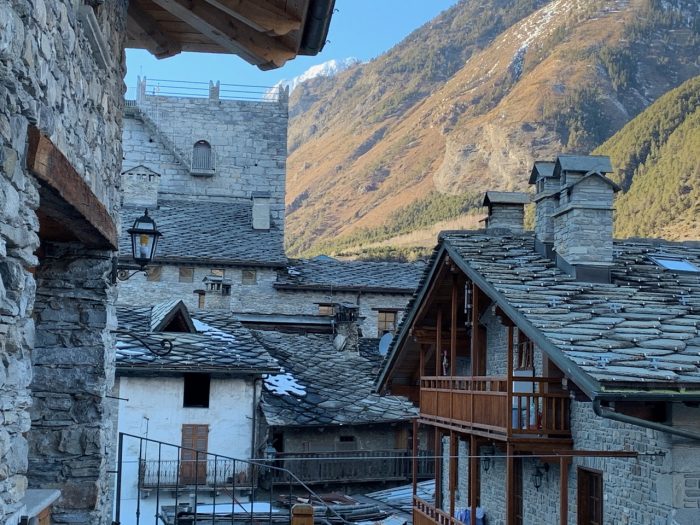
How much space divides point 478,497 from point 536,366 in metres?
3.89

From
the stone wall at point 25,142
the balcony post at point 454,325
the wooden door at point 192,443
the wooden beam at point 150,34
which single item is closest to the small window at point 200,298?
the wooden door at point 192,443

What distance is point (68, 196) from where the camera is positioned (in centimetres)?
516

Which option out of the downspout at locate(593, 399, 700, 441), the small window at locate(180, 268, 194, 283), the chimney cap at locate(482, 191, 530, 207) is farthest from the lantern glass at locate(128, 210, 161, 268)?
the small window at locate(180, 268, 194, 283)

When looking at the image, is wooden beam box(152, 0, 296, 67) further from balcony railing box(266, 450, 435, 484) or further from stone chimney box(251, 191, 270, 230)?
stone chimney box(251, 191, 270, 230)

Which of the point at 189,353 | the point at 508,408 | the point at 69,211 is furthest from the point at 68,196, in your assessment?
the point at 189,353

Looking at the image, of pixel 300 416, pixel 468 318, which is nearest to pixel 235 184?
pixel 300 416

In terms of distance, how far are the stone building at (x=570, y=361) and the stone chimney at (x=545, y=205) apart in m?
0.02

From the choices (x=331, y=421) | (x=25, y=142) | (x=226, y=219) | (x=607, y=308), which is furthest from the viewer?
(x=226, y=219)

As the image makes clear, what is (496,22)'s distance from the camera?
6791 inches

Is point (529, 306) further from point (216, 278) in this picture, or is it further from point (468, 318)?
point (216, 278)

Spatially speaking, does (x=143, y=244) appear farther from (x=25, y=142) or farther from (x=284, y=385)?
(x=284, y=385)

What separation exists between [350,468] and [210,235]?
1525cm

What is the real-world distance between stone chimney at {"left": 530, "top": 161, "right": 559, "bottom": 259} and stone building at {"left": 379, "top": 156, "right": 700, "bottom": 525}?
0.02 meters

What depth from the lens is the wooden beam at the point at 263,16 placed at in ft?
21.7
